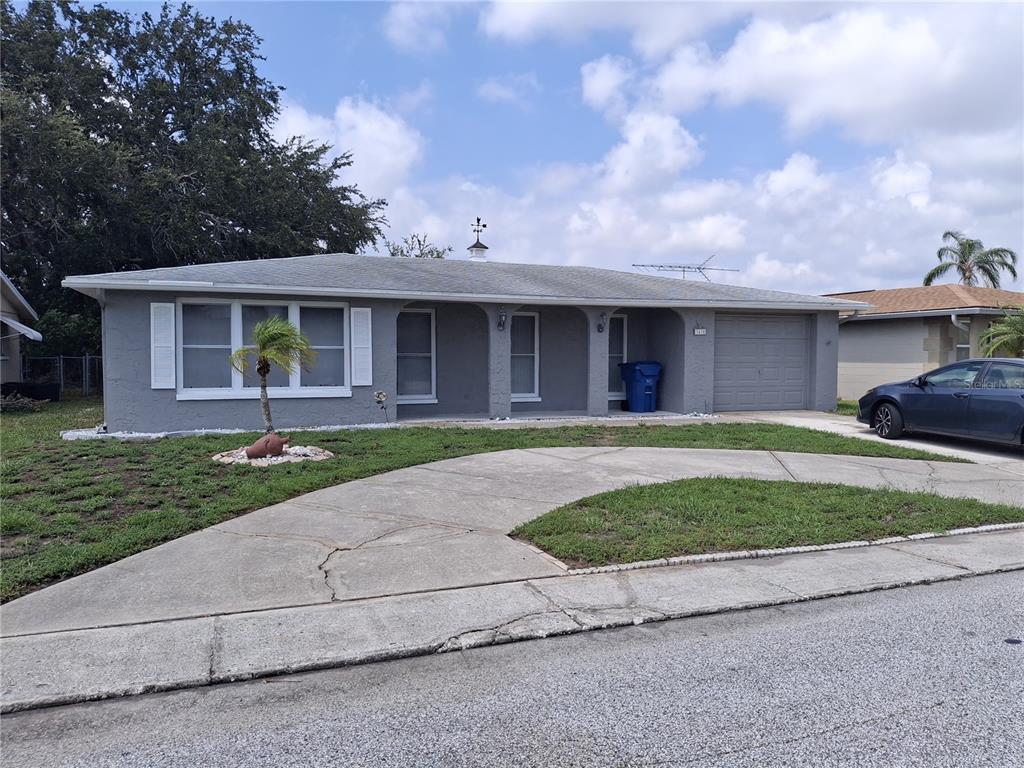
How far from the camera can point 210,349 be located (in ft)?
41.1

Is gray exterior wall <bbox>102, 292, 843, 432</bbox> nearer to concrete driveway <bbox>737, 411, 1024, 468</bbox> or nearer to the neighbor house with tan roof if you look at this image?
concrete driveway <bbox>737, 411, 1024, 468</bbox>

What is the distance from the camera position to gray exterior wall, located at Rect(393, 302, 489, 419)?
15.0 metres

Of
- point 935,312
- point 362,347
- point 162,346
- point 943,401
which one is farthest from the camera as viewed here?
point 935,312

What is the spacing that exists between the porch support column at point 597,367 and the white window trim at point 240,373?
16.2 feet

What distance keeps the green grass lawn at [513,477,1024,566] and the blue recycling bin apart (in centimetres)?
768

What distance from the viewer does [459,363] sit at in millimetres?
15266

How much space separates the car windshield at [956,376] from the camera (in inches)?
447

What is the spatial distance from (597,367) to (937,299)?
10.5 metres

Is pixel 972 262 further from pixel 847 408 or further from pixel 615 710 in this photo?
pixel 615 710

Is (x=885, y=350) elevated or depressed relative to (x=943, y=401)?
elevated

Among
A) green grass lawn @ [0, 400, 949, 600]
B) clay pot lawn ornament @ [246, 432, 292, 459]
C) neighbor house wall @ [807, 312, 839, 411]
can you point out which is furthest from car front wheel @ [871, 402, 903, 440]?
clay pot lawn ornament @ [246, 432, 292, 459]

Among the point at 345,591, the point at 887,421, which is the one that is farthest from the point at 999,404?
the point at 345,591

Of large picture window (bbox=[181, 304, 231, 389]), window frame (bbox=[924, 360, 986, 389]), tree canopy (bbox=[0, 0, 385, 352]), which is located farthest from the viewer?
tree canopy (bbox=[0, 0, 385, 352])

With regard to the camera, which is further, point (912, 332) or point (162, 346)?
point (912, 332)
